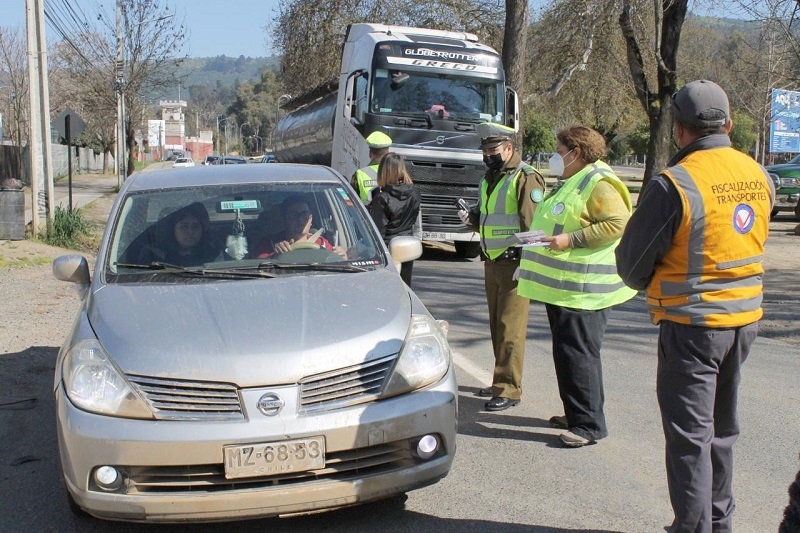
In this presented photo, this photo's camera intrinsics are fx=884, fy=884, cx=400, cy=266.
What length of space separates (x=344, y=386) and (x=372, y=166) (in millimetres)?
4688

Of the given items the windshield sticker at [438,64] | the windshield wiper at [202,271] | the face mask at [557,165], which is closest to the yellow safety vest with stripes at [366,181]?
the face mask at [557,165]

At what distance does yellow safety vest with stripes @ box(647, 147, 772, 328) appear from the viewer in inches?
132

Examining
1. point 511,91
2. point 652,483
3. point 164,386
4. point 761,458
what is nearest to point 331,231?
point 164,386

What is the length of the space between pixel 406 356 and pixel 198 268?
1.39 m

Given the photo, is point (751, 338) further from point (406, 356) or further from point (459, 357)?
point (459, 357)

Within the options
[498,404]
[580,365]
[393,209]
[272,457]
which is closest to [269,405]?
[272,457]

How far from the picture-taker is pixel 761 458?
511 centimetres

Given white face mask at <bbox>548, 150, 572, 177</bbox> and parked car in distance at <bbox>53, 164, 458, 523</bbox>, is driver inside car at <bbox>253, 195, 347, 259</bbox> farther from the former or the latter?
white face mask at <bbox>548, 150, 572, 177</bbox>

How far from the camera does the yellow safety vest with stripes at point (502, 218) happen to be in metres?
5.91

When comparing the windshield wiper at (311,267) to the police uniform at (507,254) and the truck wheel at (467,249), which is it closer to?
the police uniform at (507,254)

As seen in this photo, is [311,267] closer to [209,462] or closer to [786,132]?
[209,462]

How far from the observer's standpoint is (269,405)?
3664 mm

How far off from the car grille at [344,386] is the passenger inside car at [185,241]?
4.56ft

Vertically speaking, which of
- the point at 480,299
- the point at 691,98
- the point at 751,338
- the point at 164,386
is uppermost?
the point at 691,98
